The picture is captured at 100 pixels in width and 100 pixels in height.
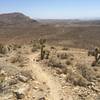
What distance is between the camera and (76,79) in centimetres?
1129

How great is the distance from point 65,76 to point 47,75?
1.02 m

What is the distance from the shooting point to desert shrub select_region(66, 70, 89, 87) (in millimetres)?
11002

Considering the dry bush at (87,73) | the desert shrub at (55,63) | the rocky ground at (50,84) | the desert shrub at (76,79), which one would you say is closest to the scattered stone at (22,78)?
the rocky ground at (50,84)

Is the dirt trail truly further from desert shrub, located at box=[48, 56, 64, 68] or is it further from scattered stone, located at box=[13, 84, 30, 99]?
scattered stone, located at box=[13, 84, 30, 99]

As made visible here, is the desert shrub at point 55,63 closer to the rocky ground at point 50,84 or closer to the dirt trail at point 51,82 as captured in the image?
the rocky ground at point 50,84

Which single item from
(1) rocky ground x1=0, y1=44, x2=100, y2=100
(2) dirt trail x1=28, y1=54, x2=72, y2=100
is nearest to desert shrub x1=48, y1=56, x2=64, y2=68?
(1) rocky ground x1=0, y1=44, x2=100, y2=100

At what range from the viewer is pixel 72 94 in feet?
33.1

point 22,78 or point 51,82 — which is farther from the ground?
point 22,78

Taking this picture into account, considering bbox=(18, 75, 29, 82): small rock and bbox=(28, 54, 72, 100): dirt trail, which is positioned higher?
bbox=(18, 75, 29, 82): small rock

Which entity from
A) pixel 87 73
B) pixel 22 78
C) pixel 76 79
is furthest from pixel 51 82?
pixel 87 73

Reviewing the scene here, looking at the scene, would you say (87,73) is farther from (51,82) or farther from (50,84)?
(50,84)

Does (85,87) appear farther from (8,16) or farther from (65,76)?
(8,16)

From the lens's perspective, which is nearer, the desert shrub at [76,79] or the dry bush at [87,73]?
the desert shrub at [76,79]

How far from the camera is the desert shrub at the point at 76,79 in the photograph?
11002mm
